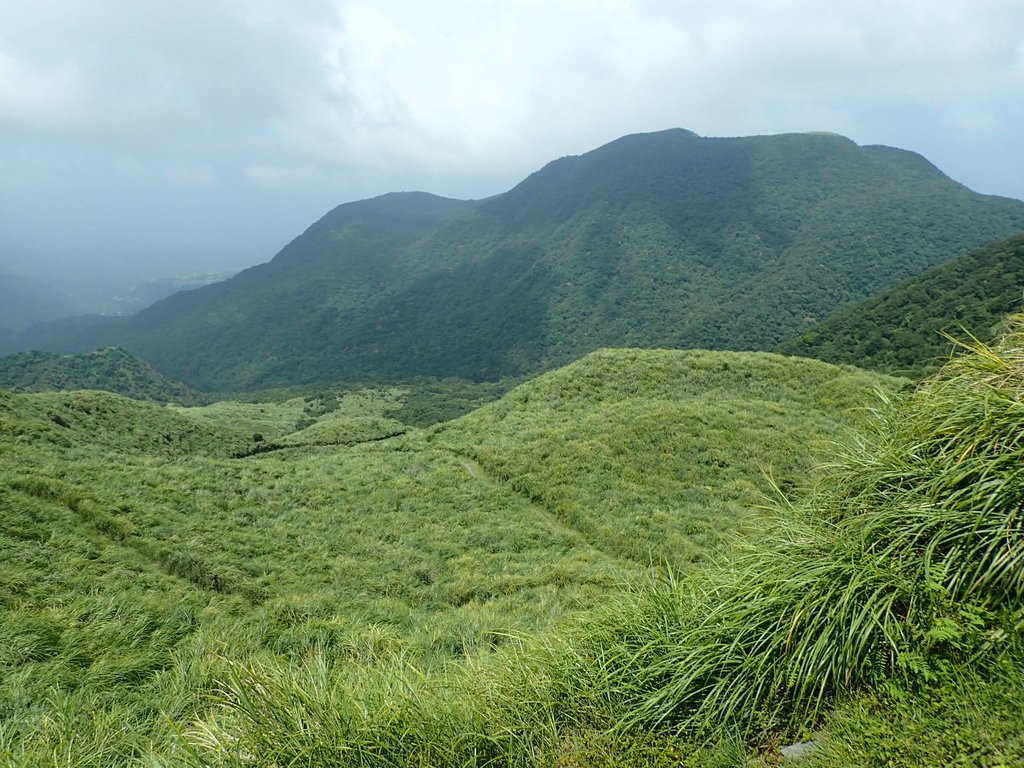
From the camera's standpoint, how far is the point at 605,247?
5448 inches

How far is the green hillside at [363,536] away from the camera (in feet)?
15.5

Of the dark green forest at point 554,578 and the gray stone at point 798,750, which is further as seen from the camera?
the dark green forest at point 554,578

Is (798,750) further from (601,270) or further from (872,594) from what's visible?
(601,270)

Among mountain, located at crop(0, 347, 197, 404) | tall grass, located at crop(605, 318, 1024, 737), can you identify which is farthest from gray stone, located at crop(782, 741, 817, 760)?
mountain, located at crop(0, 347, 197, 404)

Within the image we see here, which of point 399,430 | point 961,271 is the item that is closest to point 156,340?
point 399,430

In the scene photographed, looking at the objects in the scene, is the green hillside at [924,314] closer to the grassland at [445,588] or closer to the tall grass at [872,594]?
the grassland at [445,588]

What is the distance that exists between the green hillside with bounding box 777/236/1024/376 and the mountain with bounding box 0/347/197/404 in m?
91.9

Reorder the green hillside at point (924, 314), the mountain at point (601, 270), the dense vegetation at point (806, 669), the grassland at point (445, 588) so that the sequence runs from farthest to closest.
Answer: the mountain at point (601, 270) → the green hillside at point (924, 314) → the grassland at point (445, 588) → the dense vegetation at point (806, 669)

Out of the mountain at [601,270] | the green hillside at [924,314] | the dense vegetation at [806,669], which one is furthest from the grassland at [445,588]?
the mountain at [601,270]

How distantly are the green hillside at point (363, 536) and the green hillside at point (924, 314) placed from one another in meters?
25.8

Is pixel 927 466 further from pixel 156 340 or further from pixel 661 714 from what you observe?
pixel 156 340

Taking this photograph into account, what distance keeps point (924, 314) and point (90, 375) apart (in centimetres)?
10801

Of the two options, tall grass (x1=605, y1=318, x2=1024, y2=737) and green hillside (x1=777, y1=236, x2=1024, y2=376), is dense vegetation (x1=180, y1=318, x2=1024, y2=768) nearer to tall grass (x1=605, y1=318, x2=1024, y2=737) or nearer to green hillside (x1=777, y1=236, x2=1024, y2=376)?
tall grass (x1=605, y1=318, x2=1024, y2=737)

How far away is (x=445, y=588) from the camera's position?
32.4ft
